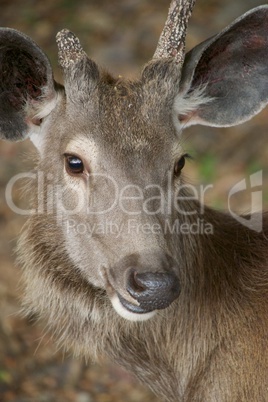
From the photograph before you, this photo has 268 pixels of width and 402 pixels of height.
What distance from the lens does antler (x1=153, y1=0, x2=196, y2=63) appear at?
4.80m

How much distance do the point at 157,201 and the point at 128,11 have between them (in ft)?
26.1

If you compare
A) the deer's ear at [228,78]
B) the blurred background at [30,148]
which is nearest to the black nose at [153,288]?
the deer's ear at [228,78]

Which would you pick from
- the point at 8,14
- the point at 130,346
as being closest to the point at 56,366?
the point at 130,346

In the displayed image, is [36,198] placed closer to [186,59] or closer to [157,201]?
[157,201]

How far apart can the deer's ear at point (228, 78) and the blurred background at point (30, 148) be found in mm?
434

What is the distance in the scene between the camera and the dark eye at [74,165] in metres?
4.75

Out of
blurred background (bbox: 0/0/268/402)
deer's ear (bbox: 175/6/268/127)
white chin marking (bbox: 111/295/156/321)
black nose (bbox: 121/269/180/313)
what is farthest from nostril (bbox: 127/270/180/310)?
blurred background (bbox: 0/0/268/402)

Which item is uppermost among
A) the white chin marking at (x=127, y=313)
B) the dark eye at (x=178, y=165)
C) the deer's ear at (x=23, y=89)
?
the deer's ear at (x=23, y=89)

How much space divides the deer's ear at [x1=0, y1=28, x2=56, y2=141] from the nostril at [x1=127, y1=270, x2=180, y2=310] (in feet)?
4.42

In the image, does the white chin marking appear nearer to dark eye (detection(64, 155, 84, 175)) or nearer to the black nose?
the black nose

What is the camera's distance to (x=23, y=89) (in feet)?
16.7

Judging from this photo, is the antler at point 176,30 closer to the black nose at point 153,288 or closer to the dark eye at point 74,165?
the dark eye at point 74,165

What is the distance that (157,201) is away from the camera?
4648 millimetres

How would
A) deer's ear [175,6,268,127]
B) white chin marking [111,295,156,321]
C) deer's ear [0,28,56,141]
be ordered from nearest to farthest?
white chin marking [111,295,156,321]
deer's ear [0,28,56,141]
deer's ear [175,6,268,127]
